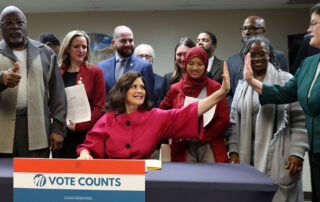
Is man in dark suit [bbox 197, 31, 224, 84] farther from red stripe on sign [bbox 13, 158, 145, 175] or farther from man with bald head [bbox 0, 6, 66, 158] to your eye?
red stripe on sign [bbox 13, 158, 145, 175]

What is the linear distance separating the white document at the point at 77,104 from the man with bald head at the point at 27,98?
4.9 inches

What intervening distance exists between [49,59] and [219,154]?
1.42 meters

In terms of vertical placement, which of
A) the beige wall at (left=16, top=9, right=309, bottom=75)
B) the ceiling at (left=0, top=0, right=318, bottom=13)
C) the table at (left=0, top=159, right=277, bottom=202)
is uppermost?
the ceiling at (left=0, top=0, right=318, bottom=13)

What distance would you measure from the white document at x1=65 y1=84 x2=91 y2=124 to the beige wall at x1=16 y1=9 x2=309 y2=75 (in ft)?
14.0

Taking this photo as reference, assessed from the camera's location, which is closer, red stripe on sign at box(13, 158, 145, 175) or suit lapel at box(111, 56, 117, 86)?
red stripe on sign at box(13, 158, 145, 175)

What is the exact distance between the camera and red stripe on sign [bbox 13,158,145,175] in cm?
119

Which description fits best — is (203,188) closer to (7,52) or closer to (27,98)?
(27,98)

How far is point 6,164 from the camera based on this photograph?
1866mm

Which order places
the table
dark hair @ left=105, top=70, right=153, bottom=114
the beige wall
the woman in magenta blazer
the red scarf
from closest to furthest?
1. the table
2. the woman in magenta blazer
3. dark hair @ left=105, top=70, right=153, bottom=114
4. the red scarf
5. the beige wall

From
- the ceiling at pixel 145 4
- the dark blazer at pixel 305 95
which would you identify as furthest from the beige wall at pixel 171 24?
the dark blazer at pixel 305 95

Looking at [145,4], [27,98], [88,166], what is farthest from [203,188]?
[145,4]

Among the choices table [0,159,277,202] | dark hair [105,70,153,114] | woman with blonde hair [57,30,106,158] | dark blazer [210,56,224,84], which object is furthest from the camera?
dark blazer [210,56,224,84]

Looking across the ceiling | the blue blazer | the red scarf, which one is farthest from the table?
the ceiling

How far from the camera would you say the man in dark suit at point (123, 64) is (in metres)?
3.33
